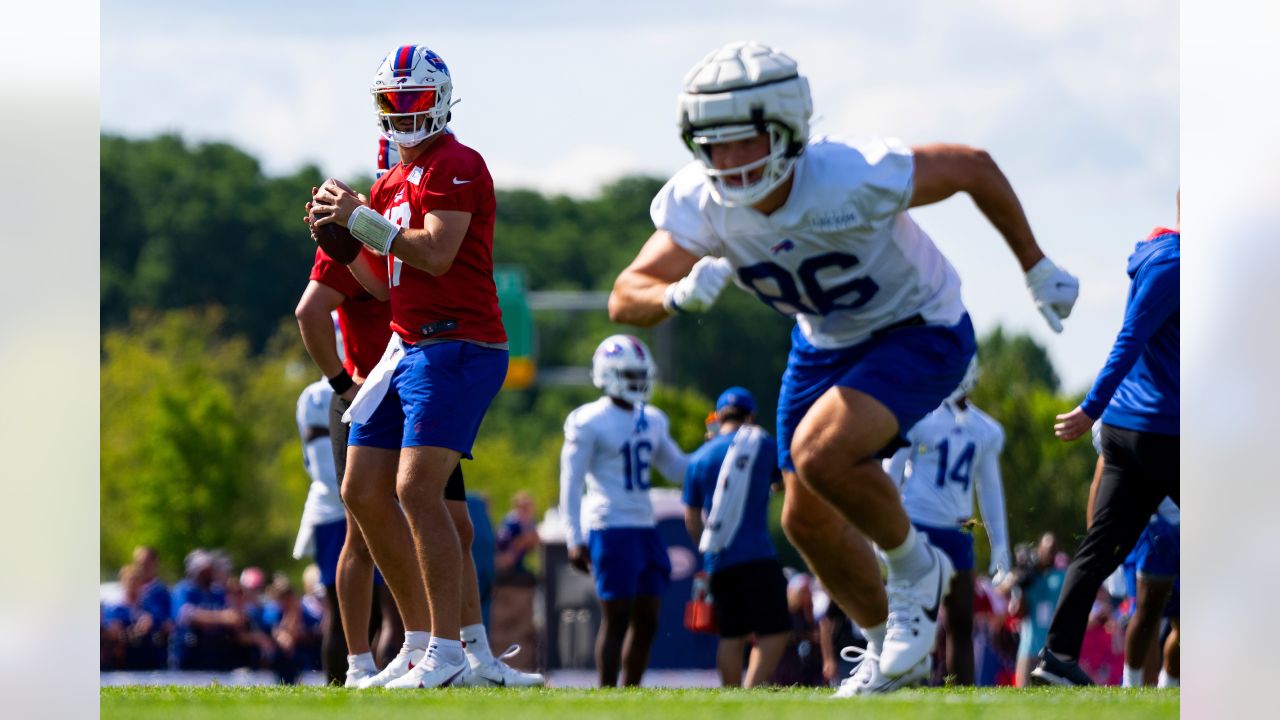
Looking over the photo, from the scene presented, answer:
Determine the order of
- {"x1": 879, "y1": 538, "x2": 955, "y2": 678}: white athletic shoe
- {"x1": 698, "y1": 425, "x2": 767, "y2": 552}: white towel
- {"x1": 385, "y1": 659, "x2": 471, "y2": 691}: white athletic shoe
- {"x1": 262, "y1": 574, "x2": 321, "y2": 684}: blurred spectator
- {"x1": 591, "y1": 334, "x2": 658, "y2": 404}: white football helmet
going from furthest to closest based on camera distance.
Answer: {"x1": 262, "y1": 574, "x2": 321, "y2": 684}: blurred spectator → {"x1": 591, "y1": 334, "x2": 658, "y2": 404}: white football helmet → {"x1": 698, "y1": 425, "x2": 767, "y2": 552}: white towel → {"x1": 385, "y1": 659, "x2": 471, "y2": 691}: white athletic shoe → {"x1": 879, "y1": 538, "x2": 955, "y2": 678}: white athletic shoe

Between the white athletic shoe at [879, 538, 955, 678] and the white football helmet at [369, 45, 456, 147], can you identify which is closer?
the white athletic shoe at [879, 538, 955, 678]

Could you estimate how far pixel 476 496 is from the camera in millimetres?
13328

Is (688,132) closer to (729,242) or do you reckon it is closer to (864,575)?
(729,242)

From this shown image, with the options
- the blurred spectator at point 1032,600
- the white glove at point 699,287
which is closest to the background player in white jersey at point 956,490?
the blurred spectator at point 1032,600

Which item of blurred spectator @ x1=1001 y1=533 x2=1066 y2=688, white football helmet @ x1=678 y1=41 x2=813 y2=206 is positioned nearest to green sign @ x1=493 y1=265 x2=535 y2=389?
blurred spectator @ x1=1001 y1=533 x2=1066 y2=688

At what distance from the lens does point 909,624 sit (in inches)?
252

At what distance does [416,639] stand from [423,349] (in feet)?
4.08

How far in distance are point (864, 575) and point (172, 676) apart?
12874 millimetres

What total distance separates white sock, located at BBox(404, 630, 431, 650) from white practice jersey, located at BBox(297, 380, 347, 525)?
137 inches

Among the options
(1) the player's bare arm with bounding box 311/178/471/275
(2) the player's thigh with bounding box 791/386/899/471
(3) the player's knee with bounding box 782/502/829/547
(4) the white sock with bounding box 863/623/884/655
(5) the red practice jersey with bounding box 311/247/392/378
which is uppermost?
(1) the player's bare arm with bounding box 311/178/471/275

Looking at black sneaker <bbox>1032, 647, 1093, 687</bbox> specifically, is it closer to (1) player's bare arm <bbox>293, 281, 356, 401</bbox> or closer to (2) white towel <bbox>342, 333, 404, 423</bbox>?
(2) white towel <bbox>342, 333, 404, 423</bbox>

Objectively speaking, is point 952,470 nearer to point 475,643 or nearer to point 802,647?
point 475,643

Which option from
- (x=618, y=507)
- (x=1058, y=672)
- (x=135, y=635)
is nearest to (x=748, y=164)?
(x=1058, y=672)

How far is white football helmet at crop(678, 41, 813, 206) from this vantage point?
5.90 m
